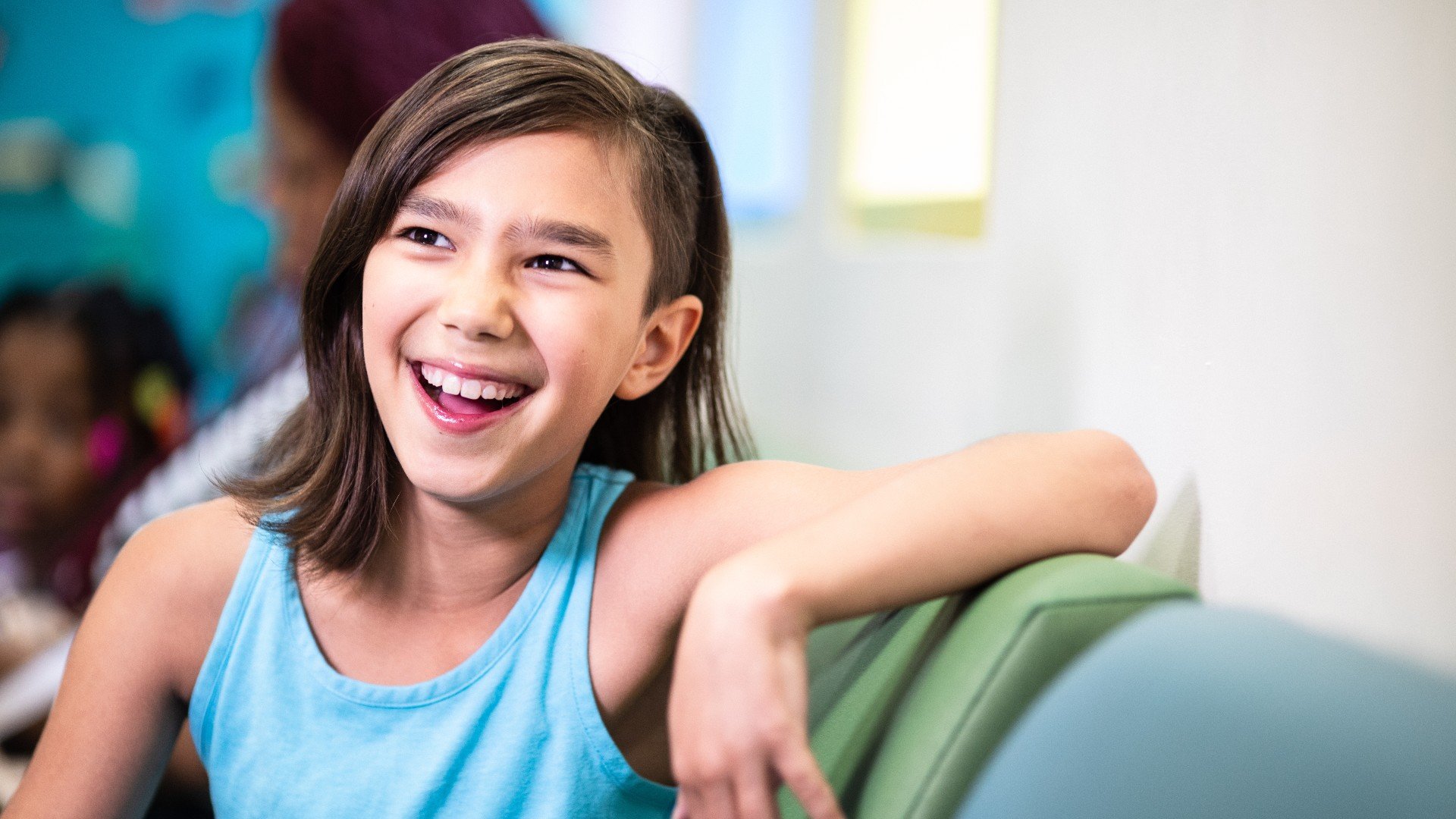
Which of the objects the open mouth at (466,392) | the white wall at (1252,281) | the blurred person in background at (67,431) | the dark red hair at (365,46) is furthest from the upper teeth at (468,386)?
the blurred person in background at (67,431)

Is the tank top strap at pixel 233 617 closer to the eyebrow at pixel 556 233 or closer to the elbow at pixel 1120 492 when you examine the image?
the eyebrow at pixel 556 233

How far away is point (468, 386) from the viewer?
835mm

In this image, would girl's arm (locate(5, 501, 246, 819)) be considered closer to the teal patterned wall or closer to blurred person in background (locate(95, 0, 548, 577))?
blurred person in background (locate(95, 0, 548, 577))

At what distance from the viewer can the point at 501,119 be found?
33.1 inches

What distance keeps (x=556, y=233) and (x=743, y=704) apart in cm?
40

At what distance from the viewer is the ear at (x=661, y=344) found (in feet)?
3.16

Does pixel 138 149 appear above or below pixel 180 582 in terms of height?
above

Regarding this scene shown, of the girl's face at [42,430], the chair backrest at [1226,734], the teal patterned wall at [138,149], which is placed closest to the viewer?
the chair backrest at [1226,734]

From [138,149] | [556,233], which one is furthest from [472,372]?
[138,149]

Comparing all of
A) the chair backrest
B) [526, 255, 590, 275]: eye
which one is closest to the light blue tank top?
[526, 255, 590, 275]: eye

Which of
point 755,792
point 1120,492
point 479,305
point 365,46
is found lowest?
point 755,792

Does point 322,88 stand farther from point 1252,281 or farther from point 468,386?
point 1252,281

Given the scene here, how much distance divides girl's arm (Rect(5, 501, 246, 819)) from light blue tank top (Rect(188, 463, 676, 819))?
0.03 metres

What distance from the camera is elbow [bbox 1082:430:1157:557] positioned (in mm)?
715
